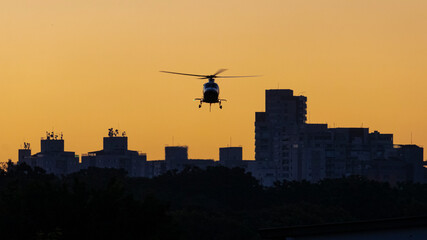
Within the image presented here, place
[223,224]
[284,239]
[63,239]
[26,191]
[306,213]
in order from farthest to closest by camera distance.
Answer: [306,213]
[223,224]
[26,191]
[63,239]
[284,239]

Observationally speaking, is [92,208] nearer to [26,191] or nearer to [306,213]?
[26,191]

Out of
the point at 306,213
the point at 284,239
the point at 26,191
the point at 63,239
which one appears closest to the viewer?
the point at 284,239

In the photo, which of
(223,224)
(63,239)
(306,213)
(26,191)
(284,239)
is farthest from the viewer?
(306,213)

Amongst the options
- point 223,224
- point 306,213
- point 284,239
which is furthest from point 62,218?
point 306,213

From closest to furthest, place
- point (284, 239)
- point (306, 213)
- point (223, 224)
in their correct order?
point (284, 239), point (223, 224), point (306, 213)

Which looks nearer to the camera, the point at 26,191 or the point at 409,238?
the point at 409,238

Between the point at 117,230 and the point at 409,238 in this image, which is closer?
the point at 409,238

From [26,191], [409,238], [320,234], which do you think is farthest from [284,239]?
[26,191]

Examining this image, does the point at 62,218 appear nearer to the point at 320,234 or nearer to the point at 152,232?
the point at 152,232
